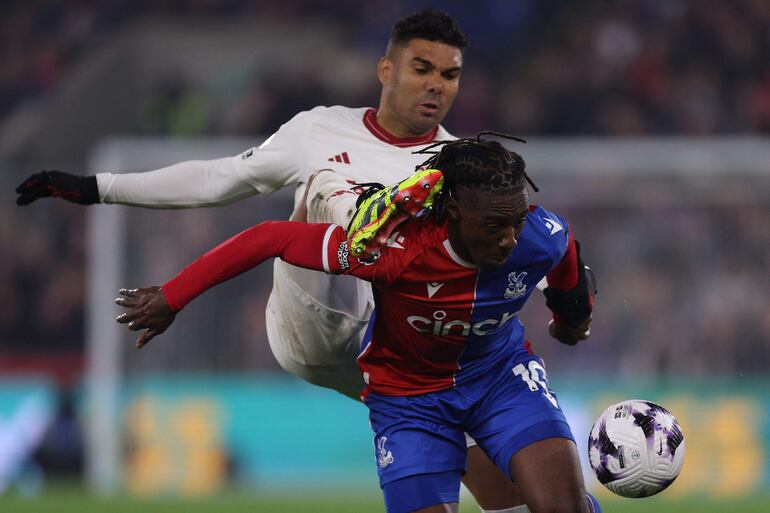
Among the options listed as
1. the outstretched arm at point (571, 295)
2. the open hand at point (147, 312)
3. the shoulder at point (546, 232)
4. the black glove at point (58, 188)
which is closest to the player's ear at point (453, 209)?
the shoulder at point (546, 232)

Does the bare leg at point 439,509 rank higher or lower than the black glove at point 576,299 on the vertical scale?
lower

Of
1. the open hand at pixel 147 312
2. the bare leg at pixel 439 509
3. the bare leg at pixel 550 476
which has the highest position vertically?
the open hand at pixel 147 312

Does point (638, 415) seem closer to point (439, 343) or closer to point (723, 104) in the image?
point (439, 343)

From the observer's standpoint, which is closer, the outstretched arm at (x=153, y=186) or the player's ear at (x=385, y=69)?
the outstretched arm at (x=153, y=186)

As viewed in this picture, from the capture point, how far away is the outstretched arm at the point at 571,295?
18.6 ft

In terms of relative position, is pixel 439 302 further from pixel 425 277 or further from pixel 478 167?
pixel 478 167

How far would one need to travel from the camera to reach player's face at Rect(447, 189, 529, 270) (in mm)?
4949

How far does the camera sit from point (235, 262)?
5.21m

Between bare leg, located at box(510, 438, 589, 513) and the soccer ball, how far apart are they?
0.29 m

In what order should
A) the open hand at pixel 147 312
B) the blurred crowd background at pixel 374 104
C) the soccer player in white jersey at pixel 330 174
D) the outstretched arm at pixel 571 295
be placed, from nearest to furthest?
the open hand at pixel 147 312
the outstretched arm at pixel 571 295
the soccer player in white jersey at pixel 330 174
the blurred crowd background at pixel 374 104

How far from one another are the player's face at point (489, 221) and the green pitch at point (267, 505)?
4.83m

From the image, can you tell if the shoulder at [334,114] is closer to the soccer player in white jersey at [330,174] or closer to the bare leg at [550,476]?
the soccer player in white jersey at [330,174]

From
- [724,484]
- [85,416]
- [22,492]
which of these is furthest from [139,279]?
[724,484]

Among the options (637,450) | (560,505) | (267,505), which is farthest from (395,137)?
(267,505)
